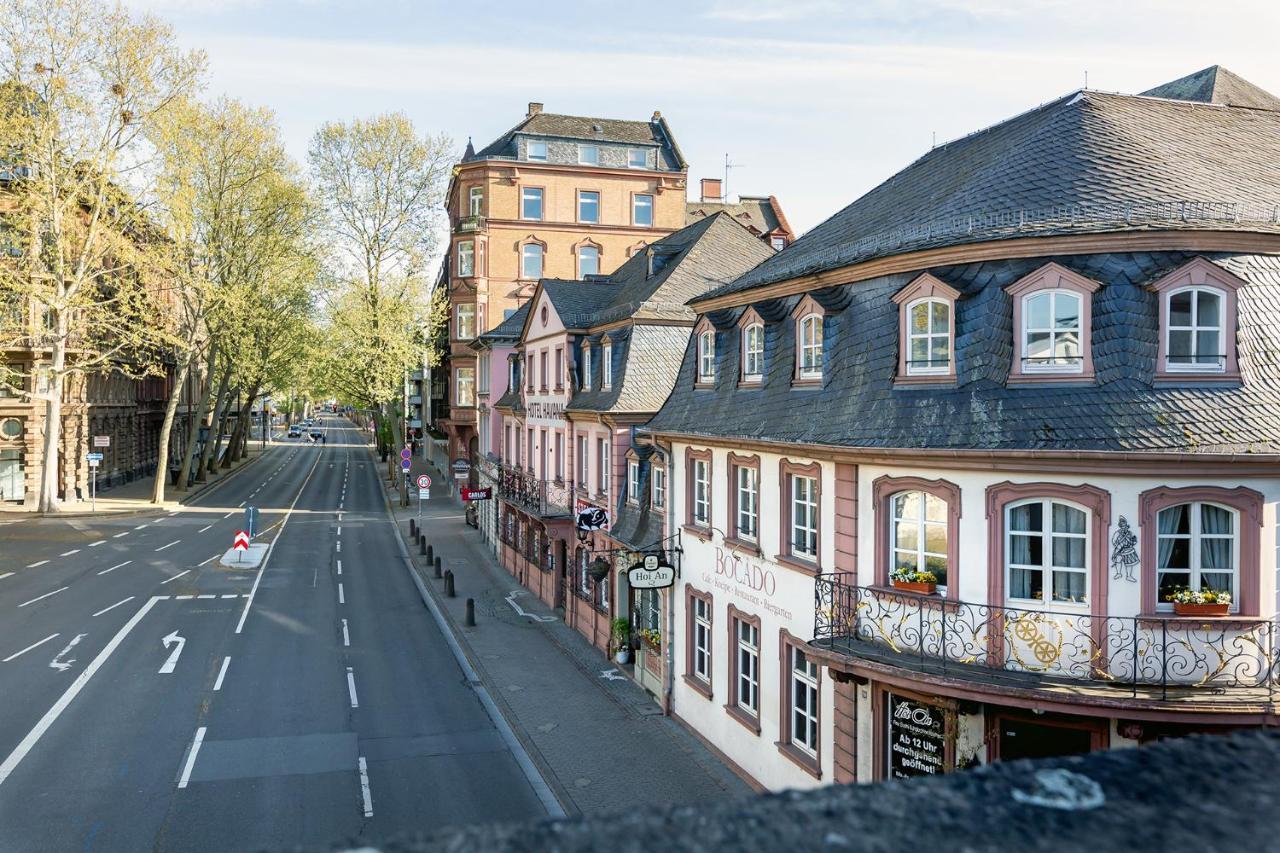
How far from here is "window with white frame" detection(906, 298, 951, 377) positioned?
11.7 metres

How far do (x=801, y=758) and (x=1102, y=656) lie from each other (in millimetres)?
5194

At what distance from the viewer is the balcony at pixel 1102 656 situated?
9578mm

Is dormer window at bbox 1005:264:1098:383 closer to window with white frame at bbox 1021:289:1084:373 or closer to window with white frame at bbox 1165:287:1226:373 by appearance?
window with white frame at bbox 1021:289:1084:373

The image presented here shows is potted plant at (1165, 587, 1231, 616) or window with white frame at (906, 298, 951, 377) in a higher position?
window with white frame at (906, 298, 951, 377)

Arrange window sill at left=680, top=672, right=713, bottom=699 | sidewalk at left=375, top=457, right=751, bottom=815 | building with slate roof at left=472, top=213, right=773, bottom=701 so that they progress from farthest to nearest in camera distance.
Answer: building with slate roof at left=472, top=213, right=773, bottom=701
window sill at left=680, top=672, right=713, bottom=699
sidewalk at left=375, top=457, right=751, bottom=815

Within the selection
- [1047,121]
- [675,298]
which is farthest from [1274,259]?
[675,298]

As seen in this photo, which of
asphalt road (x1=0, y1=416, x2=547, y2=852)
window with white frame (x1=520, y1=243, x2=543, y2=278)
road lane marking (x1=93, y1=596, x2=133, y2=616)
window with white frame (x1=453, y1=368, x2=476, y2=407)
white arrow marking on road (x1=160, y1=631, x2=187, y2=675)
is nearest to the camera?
asphalt road (x1=0, y1=416, x2=547, y2=852)

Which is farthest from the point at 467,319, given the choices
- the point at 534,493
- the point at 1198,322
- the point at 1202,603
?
the point at 1202,603

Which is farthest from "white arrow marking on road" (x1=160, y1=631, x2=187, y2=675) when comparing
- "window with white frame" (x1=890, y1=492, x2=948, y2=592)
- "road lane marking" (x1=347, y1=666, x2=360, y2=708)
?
"window with white frame" (x1=890, y1=492, x2=948, y2=592)

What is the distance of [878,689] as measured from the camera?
1214cm

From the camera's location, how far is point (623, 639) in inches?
914

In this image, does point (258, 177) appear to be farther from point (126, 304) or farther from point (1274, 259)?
point (1274, 259)

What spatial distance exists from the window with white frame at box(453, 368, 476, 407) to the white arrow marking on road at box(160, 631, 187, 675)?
30.3 metres

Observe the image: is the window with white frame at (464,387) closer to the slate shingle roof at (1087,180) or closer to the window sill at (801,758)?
the slate shingle roof at (1087,180)
